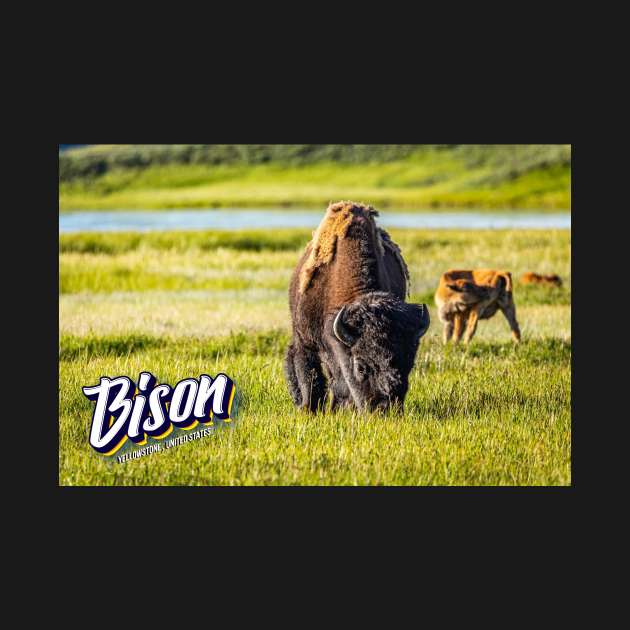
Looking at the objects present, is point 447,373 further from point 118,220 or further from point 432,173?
point 118,220

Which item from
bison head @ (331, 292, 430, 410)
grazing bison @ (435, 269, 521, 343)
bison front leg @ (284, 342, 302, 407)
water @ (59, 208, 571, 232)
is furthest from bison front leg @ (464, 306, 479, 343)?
bison head @ (331, 292, 430, 410)

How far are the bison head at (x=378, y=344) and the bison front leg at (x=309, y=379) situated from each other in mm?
1101

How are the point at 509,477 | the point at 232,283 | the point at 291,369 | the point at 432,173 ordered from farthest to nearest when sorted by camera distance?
the point at 232,283 → the point at 432,173 → the point at 291,369 → the point at 509,477

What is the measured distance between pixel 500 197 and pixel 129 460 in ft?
28.2

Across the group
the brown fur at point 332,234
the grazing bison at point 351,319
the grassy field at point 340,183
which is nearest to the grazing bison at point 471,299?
the grassy field at point 340,183

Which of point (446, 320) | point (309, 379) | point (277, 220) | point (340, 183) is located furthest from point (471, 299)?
point (309, 379)

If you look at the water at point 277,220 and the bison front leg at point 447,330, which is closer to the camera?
the bison front leg at point 447,330

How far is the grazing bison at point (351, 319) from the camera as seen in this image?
13375 mm

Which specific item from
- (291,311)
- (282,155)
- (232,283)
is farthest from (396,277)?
(232,283)

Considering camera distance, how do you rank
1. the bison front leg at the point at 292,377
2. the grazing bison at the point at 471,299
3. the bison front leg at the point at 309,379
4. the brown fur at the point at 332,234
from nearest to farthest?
1. the brown fur at the point at 332,234
2. the bison front leg at the point at 309,379
3. the bison front leg at the point at 292,377
4. the grazing bison at the point at 471,299

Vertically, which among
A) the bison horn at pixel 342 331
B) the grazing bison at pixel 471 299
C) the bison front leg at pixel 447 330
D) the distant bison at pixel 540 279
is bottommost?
the bison horn at pixel 342 331

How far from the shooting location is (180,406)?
1409 cm

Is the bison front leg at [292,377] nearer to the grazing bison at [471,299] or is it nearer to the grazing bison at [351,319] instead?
the grazing bison at [351,319]

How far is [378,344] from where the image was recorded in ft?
43.7
